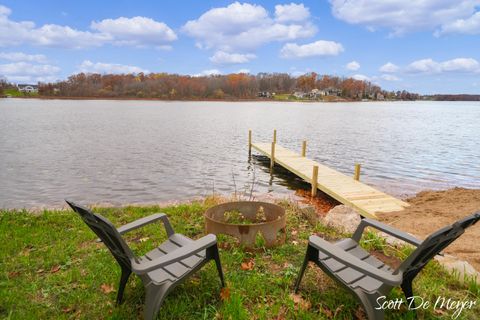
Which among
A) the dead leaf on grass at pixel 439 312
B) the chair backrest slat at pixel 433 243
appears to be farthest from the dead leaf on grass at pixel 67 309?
the dead leaf on grass at pixel 439 312

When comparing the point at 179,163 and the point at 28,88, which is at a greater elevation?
the point at 28,88

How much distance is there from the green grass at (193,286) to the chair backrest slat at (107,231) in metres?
0.68

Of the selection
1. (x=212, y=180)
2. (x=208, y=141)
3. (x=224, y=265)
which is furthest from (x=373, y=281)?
(x=208, y=141)

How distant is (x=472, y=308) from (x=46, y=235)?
5982 millimetres

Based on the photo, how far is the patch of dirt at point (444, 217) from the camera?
19.8 feet

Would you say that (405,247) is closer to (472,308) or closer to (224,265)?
(472,308)

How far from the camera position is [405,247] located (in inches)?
198

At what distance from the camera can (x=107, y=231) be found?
2.93 meters

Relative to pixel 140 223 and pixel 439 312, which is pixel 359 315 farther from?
pixel 140 223

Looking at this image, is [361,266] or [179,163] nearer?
[361,266]

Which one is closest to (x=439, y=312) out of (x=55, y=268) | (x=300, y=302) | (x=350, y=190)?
(x=300, y=302)

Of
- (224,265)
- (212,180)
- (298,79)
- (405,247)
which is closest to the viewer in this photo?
(224,265)

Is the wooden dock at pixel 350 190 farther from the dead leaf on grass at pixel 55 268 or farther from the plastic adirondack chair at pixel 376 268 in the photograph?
the dead leaf on grass at pixel 55 268

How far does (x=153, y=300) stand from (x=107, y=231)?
0.75 m
